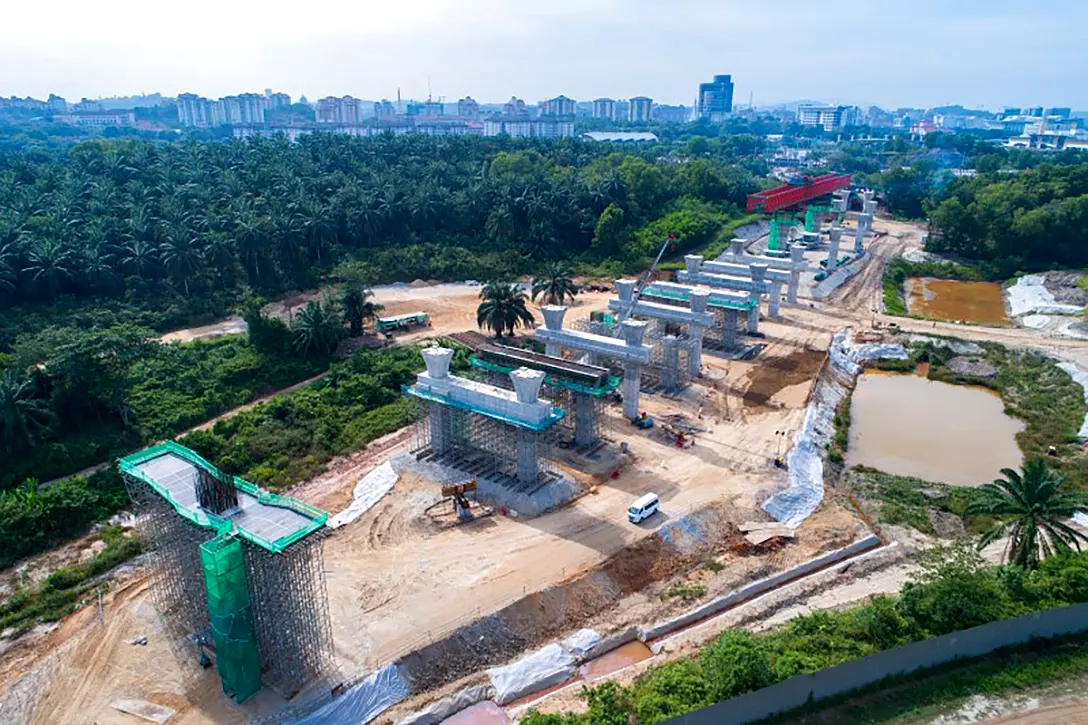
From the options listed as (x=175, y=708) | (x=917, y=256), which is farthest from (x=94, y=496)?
(x=917, y=256)

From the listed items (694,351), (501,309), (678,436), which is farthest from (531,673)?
(501,309)

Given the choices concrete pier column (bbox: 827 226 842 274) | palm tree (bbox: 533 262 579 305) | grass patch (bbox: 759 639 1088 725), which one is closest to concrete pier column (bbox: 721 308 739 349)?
palm tree (bbox: 533 262 579 305)

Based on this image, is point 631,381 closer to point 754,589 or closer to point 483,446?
point 483,446

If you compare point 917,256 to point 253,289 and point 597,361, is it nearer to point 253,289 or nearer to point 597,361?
point 597,361

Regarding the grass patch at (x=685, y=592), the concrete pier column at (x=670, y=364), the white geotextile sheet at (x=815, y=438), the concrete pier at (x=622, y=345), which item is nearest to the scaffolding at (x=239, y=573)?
the grass patch at (x=685, y=592)

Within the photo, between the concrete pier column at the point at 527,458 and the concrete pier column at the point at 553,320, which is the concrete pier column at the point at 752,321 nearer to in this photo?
the concrete pier column at the point at 553,320

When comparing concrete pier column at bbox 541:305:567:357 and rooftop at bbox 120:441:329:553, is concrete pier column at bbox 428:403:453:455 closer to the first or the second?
concrete pier column at bbox 541:305:567:357
